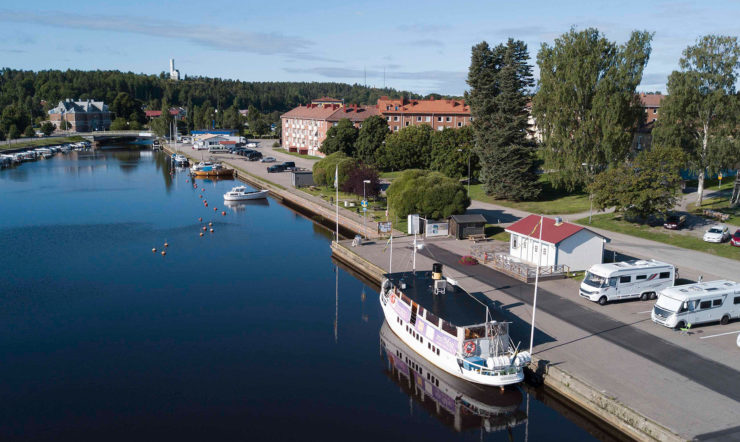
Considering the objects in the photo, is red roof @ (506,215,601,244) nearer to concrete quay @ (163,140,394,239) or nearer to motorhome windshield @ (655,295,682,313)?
motorhome windshield @ (655,295,682,313)

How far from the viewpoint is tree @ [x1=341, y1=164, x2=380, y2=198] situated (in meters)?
64.8

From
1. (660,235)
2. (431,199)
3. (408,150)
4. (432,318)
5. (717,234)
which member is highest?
(408,150)

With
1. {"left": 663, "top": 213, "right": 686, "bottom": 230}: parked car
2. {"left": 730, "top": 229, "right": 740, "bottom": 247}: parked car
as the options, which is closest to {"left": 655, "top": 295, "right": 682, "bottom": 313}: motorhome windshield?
{"left": 730, "top": 229, "right": 740, "bottom": 247}: parked car

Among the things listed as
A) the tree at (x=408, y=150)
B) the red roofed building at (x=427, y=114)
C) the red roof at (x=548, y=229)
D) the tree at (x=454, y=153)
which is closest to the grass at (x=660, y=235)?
the red roof at (x=548, y=229)

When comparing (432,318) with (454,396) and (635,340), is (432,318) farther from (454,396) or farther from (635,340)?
(635,340)

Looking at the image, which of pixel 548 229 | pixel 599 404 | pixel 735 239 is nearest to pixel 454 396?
pixel 599 404

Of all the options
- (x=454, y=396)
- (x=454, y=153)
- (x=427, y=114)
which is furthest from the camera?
(x=427, y=114)

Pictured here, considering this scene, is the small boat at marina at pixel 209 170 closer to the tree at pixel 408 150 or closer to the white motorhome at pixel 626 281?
the tree at pixel 408 150

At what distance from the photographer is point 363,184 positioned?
64938mm

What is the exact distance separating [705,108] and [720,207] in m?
9.92

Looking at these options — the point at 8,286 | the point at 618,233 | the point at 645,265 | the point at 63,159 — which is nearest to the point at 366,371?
the point at 645,265

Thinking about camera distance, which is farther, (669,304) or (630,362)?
(669,304)

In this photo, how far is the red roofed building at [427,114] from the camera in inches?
4466

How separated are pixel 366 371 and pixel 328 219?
38272 millimetres
